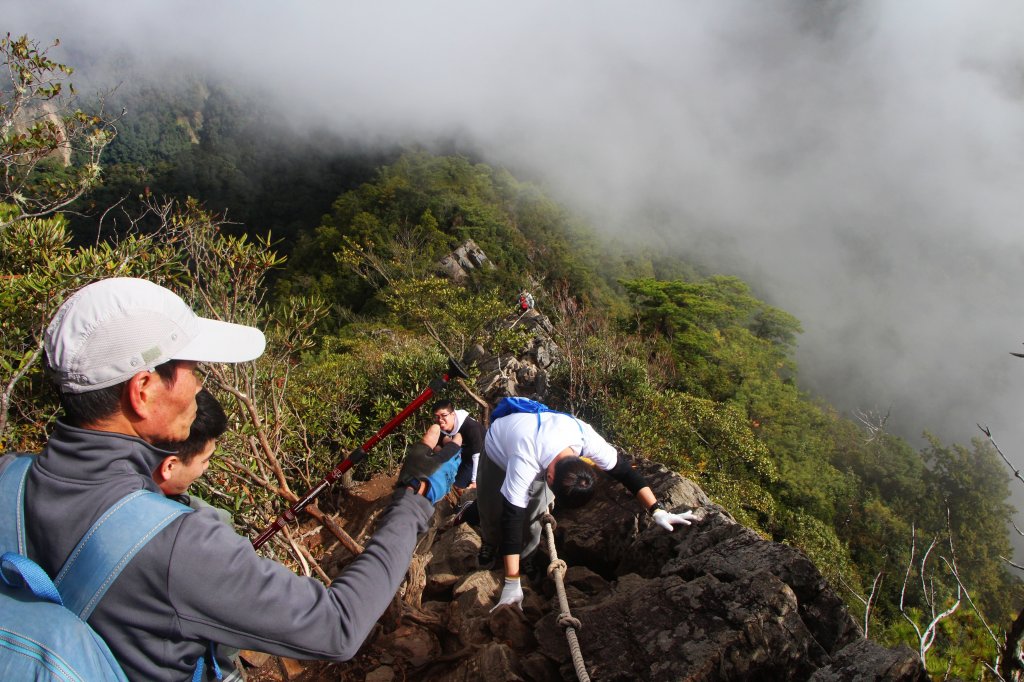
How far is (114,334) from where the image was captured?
4.05 feet

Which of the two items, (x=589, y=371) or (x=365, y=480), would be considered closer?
(x=365, y=480)

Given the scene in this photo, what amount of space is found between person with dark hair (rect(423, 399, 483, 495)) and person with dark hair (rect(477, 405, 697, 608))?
0.81 metres

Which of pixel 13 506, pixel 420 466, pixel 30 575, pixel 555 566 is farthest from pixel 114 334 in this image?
pixel 555 566

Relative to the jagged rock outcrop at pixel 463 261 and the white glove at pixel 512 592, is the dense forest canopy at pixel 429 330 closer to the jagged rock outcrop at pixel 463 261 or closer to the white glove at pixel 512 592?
the jagged rock outcrop at pixel 463 261

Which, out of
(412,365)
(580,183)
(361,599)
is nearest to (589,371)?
(412,365)

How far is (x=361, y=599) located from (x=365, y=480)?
6857 mm

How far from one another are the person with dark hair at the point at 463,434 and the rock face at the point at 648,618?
3.42 ft

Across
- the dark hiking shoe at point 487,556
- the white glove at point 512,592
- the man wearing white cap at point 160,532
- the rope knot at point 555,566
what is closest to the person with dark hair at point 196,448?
the man wearing white cap at point 160,532

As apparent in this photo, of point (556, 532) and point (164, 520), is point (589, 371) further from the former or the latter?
point (164, 520)

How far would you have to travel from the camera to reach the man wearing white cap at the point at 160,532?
1.08 metres

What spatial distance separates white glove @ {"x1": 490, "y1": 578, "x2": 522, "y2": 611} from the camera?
10.2ft

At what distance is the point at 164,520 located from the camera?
110 cm

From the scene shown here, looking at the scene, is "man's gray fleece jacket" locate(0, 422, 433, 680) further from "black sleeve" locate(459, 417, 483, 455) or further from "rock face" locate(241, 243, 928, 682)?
"black sleeve" locate(459, 417, 483, 455)

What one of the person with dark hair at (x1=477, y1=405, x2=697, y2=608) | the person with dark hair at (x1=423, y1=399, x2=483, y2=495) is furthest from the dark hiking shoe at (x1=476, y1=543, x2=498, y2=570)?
the person with dark hair at (x1=423, y1=399, x2=483, y2=495)
